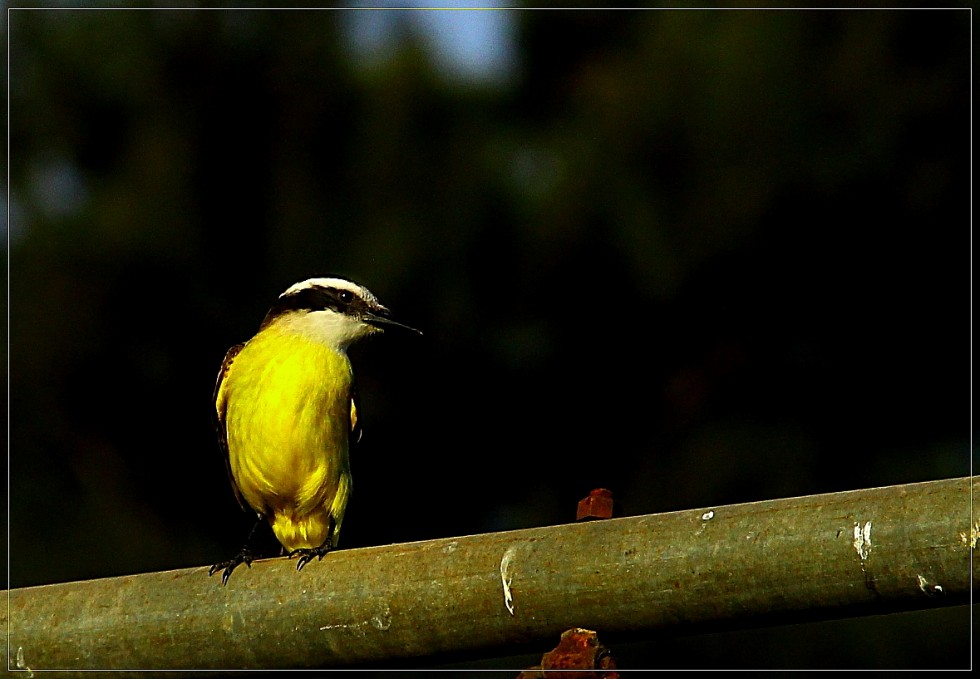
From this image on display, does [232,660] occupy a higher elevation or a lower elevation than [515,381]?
lower

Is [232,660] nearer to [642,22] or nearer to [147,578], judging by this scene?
[147,578]

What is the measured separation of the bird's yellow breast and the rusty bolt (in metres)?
1.98

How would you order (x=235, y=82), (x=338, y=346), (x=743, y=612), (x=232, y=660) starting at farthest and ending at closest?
(x=235, y=82)
(x=338, y=346)
(x=232, y=660)
(x=743, y=612)

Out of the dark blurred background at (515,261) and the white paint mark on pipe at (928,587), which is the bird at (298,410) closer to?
the dark blurred background at (515,261)

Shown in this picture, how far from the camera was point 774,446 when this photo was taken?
6.65 meters

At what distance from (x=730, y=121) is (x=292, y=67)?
6.75 feet

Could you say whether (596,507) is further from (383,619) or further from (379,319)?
(379,319)

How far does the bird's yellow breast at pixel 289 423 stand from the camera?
387 cm

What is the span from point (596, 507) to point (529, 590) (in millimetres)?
173

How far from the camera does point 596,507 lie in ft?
6.46

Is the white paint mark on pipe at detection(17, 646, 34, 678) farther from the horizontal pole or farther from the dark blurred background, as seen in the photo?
the dark blurred background

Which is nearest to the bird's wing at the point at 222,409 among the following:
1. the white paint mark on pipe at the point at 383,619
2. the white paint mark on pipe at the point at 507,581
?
the white paint mark on pipe at the point at 383,619

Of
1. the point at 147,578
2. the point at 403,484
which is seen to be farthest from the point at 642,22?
the point at 147,578

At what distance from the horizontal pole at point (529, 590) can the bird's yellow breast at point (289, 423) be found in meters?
1.59
